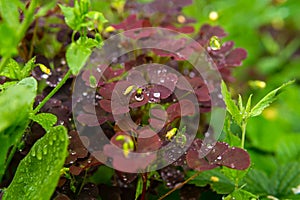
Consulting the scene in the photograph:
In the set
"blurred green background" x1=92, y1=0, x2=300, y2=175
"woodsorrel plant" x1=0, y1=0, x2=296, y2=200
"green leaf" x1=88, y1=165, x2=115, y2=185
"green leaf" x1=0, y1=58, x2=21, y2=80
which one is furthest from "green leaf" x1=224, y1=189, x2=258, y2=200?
"blurred green background" x1=92, y1=0, x2=300, y2=175

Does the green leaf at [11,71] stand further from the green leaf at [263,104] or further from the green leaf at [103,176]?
the green leaf at [263,104]

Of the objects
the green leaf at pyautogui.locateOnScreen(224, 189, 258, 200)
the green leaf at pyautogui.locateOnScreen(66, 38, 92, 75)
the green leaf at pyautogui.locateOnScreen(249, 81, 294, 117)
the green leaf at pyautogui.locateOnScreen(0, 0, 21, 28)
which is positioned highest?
the green leaf at pyautogui.locateOnScreen(0, 0, 21, 28)

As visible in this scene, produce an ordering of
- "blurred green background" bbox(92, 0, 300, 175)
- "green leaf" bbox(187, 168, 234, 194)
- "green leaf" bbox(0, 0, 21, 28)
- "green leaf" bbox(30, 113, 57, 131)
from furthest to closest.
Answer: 1. "blurred green background" bbox(92, 0, 300, 175)
2. "green leaf" bbox(187, 168, 234, 194)
3. "green leaf" bbox(30, 113, 57, 131)
4. "green leaf" bbox(0, 0, 21, 28)

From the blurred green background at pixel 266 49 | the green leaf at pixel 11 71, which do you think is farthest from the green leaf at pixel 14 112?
the blurred green background at pixel 266 49

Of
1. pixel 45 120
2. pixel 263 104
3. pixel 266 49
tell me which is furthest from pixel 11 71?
pixel 266 49

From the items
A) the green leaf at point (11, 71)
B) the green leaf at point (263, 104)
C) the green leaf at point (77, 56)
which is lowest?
the green leaf at point (11, 71)

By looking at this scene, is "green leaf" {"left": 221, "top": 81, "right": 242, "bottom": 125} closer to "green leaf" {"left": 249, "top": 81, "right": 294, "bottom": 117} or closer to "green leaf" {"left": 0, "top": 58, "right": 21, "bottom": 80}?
"green leaf" {"left": 249, "top": 81, "right": 294, "bottom": 117}
